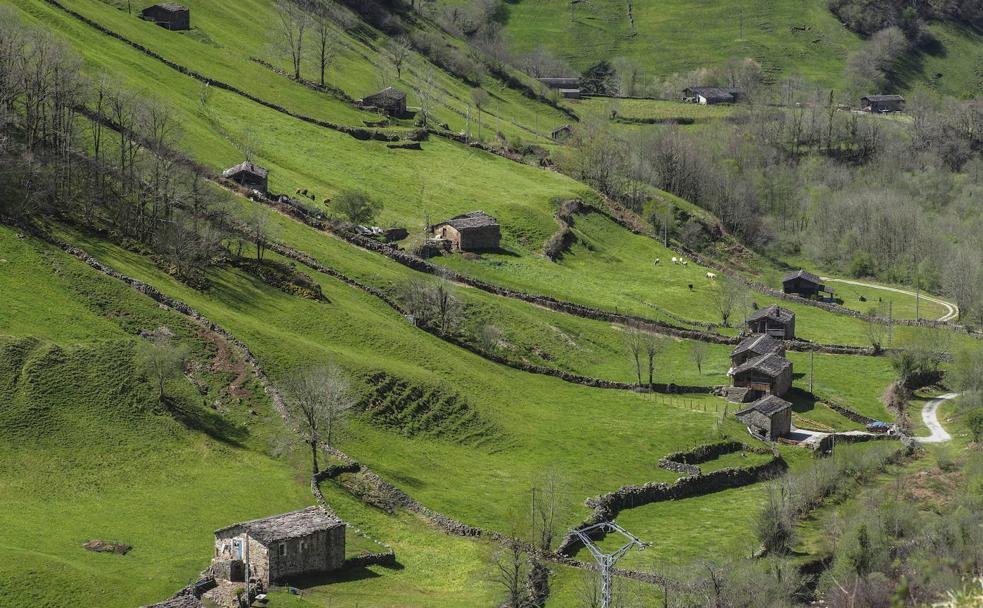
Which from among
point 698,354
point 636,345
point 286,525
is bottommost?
point 698,354

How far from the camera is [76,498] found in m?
75.7

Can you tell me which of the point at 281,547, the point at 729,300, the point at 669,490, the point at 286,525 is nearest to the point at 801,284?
the point at 729,300

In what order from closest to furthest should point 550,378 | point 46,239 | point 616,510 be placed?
point 616,510, point 46,239, point 550,378

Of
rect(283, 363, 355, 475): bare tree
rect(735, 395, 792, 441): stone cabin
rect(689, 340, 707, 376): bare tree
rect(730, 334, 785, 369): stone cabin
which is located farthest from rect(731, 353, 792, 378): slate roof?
rect(283, 363, 355, 475): bare tree

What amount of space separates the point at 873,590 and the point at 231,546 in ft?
119

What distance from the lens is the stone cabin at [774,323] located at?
5846 inches

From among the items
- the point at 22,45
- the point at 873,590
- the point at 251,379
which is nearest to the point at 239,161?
the point at 22,45

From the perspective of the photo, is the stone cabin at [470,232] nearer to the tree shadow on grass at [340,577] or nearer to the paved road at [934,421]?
the paved road at [934,421]

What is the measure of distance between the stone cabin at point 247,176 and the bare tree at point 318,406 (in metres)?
57.6

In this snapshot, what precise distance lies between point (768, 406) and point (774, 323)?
3316 centimetres

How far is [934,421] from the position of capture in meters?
125

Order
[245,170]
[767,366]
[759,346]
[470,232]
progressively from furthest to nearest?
[470,232] → [245,170] → [759,346] → [767,366]

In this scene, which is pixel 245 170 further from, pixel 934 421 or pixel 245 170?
pixel 934 421

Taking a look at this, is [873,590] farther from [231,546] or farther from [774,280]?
[774,280]
